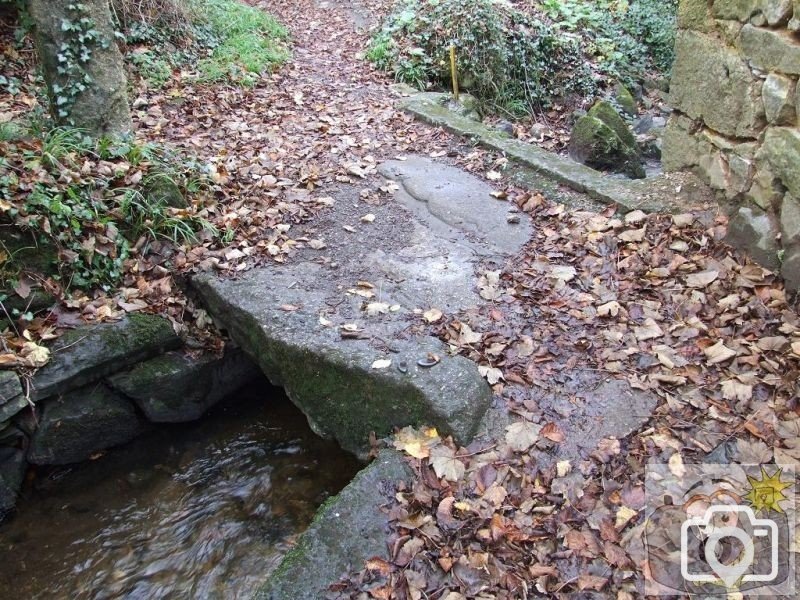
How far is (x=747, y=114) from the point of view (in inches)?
151

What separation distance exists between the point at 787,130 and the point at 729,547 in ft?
8.06

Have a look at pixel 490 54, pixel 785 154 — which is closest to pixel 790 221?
pixel 785 154

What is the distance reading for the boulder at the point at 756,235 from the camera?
363cm

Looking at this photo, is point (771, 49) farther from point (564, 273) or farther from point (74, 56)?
point (74, 56)

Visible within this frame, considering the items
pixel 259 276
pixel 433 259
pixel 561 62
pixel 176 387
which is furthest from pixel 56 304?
pixel 561 62

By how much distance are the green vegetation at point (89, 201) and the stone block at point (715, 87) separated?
3804 millimetres

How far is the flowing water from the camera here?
3.29 meters

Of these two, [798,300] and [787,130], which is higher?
[787,130]

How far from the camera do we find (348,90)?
25.7 feet

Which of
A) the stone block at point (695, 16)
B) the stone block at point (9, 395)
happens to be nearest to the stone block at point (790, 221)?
the stone block at point (695, 16)

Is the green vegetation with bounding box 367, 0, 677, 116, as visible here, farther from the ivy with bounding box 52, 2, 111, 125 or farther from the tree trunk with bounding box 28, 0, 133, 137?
the ivy with bounding box 52, 2, 111, 125

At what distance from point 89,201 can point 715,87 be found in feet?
15.0

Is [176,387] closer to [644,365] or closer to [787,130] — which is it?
[644,365]

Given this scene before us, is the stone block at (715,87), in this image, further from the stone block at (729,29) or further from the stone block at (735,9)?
the stone block at (735,9)
